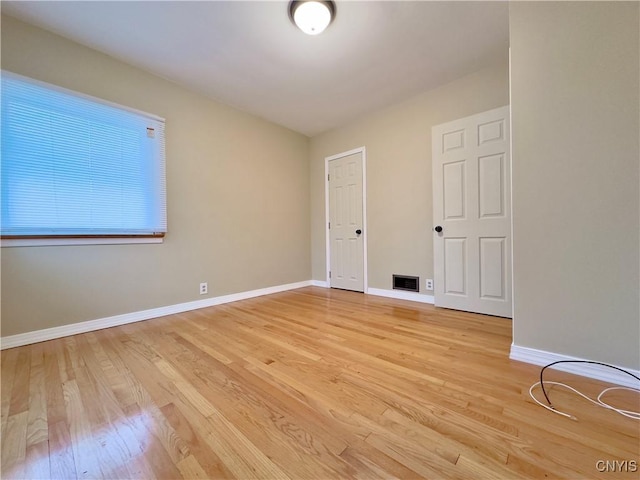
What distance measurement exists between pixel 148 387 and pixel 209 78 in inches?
111

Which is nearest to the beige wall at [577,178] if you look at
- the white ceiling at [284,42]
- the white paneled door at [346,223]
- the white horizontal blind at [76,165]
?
the white ceiling at [284,42]

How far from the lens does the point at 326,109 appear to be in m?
3.31

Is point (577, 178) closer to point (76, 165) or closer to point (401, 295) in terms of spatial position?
point (401, 295)

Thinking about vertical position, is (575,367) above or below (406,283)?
below

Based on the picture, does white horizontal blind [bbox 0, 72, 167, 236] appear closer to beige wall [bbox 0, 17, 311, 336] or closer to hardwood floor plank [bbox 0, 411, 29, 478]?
beige wall [bbox 0, 17, 311, 336]

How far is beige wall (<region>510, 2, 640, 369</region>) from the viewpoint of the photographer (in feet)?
4.23

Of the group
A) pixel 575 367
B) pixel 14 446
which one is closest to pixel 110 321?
pixel 14 446

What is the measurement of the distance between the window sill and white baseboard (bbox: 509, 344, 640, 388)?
3.20 m

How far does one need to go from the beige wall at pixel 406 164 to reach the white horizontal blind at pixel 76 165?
254 centimetres

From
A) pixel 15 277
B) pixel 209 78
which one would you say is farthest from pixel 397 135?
pixel 15 277

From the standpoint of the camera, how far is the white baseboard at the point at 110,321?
1.88 metres

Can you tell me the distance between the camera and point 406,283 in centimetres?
316

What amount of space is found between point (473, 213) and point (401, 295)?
4.22 feet
